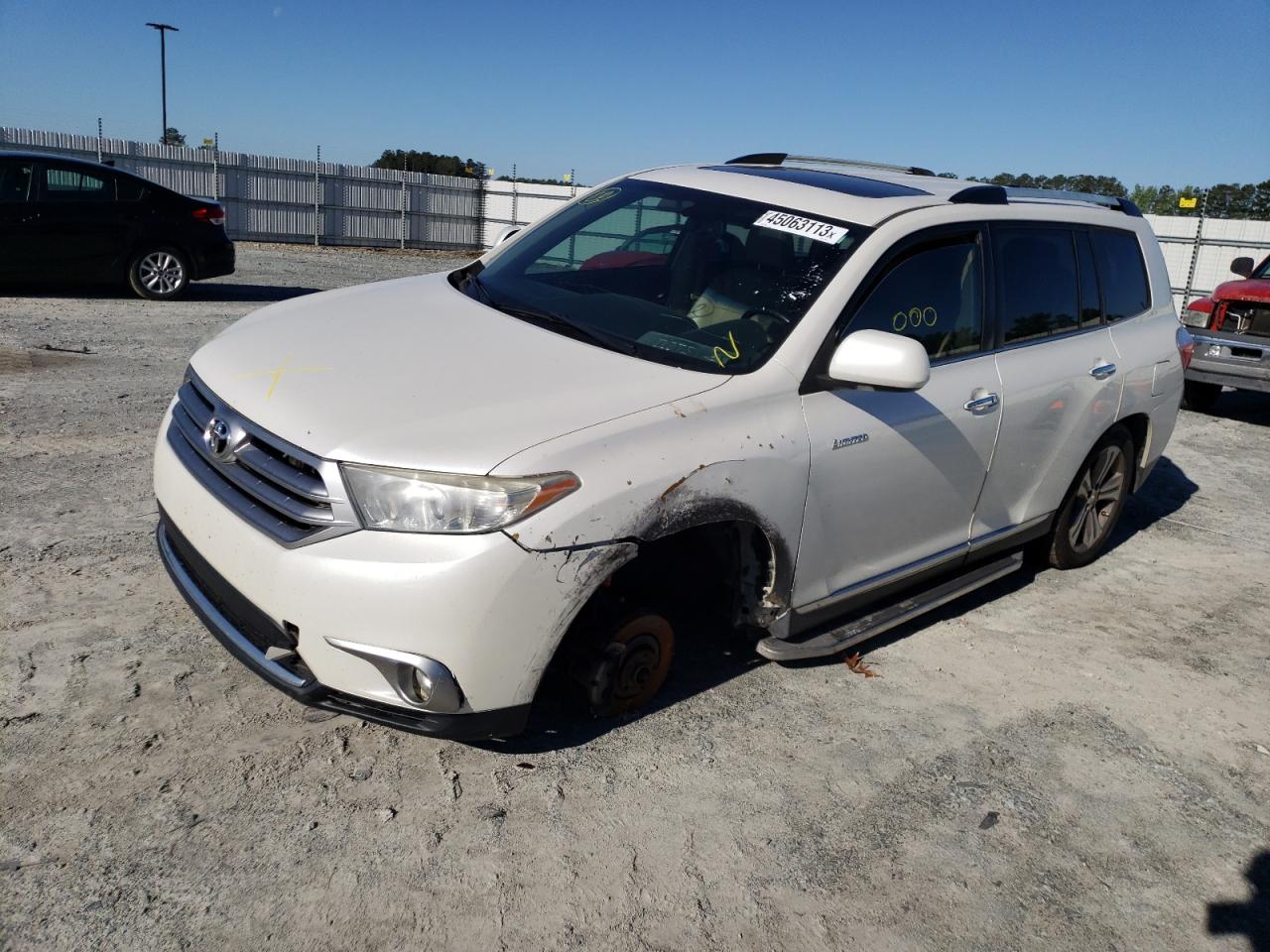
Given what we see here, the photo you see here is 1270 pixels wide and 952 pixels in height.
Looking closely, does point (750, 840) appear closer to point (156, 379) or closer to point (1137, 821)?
point (1137, 821)

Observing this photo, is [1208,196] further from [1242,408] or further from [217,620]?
[217,620]

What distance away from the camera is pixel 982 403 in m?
4.14

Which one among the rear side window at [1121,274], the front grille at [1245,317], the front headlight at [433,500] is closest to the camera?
the front headlight at [433,500]

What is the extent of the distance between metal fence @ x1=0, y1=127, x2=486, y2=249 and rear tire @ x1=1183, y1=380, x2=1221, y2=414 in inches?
823

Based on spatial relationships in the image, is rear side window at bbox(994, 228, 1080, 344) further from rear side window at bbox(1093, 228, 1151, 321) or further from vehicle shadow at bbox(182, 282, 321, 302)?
vehicle shadow at bbox(182, 282, 321, 302)

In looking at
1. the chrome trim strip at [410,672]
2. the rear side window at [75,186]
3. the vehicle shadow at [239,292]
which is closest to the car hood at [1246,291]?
the vehicle shadow at [239,292]

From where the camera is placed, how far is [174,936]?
2.45 m

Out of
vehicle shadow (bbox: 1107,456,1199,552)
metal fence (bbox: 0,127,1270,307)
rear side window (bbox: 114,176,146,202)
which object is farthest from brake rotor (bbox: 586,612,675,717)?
metal fence (bbox: 0,127,1270,307)

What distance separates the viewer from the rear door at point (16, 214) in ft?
35.6

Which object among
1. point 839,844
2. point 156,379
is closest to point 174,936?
point 839,844

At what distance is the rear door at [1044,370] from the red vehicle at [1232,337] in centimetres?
627

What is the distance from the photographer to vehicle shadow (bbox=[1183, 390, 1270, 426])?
10.8 m

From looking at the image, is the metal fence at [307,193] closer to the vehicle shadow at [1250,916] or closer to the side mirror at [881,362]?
the side mirror at [881,362]

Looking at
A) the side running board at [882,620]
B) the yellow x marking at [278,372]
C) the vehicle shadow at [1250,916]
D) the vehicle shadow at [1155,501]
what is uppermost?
the yellow x marking at [278,372]
